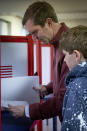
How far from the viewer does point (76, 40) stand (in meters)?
0.91

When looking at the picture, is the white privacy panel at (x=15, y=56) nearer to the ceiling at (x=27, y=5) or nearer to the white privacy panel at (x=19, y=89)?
the white privacy panel at (x=19, y=89)

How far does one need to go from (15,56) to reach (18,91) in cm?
28

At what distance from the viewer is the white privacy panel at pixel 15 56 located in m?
1.54

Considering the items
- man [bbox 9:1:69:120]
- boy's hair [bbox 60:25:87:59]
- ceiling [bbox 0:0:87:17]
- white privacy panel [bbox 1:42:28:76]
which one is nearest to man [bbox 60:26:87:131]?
boy's hair [bbox 60:25:87:59]

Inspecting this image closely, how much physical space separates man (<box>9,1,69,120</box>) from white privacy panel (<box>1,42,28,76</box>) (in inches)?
12.8

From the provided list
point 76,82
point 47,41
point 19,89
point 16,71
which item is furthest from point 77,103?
point 16,71

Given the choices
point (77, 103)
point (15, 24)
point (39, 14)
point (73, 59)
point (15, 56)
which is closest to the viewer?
point (77, 103)

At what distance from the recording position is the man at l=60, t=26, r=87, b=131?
82 centimetres

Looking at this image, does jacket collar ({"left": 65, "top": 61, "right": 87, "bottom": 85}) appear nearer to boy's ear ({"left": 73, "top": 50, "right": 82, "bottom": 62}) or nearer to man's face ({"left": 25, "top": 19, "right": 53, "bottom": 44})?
boy's ear ({"left": 73, "top": 50, "right": 82, "bottom": 62})

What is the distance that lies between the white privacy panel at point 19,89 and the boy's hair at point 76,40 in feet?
1.80

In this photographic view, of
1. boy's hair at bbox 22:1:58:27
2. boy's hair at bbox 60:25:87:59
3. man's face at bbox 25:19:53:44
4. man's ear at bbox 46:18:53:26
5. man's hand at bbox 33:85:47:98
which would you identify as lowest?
man's hand at bbox 33:85:47:98

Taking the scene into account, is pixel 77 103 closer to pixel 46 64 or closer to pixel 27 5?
pixel 46 64

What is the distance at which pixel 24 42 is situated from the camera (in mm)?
1610

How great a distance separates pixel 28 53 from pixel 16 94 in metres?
0.36
